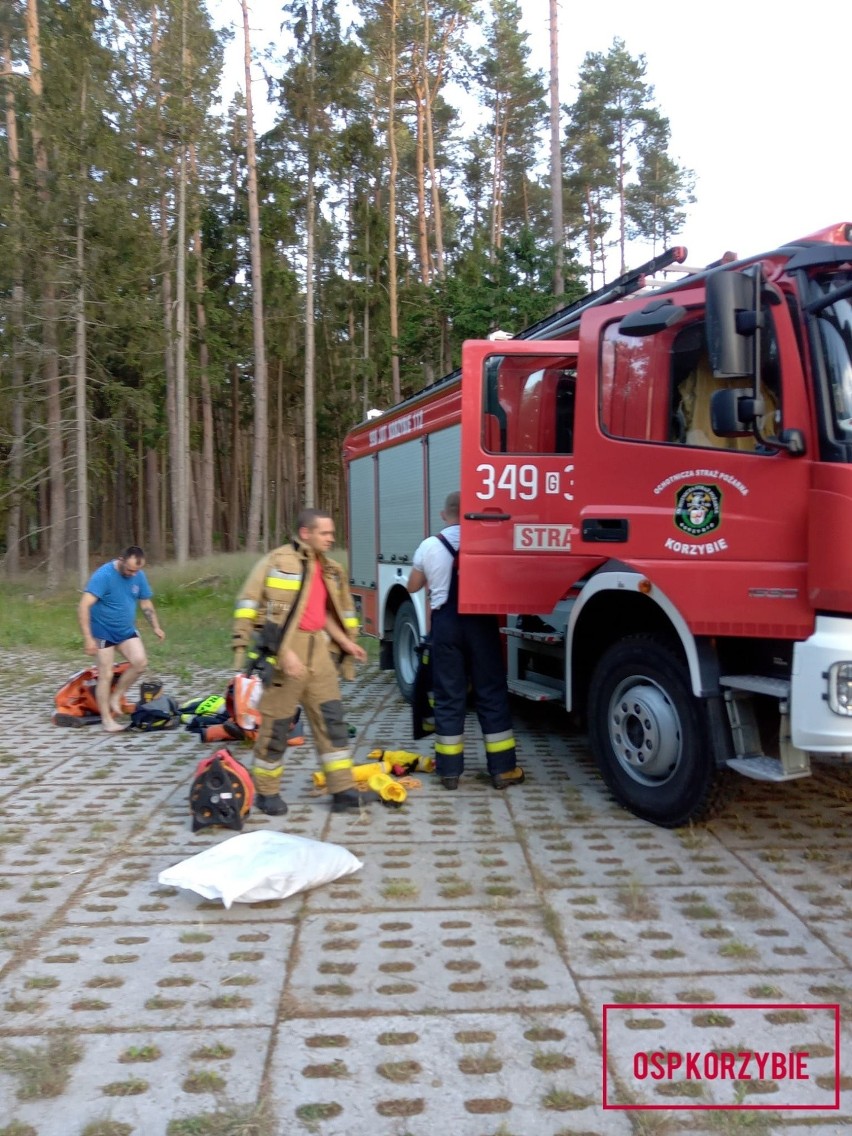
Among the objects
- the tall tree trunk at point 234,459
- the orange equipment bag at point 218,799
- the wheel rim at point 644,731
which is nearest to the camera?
the wheel rim at point 644,731

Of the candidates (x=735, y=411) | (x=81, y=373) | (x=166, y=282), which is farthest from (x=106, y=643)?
(x=166, y=282)

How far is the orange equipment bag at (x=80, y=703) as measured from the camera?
8.23m

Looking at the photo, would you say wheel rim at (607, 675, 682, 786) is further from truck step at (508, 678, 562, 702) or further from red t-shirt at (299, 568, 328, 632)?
red t-shirt at (299, 568, 328, 632)

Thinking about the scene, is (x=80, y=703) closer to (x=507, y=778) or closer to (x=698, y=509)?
(x=507, y=778)

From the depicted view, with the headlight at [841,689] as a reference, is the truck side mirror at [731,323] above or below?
above

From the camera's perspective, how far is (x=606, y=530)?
507 cm

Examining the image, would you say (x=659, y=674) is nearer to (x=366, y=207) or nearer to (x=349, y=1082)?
(x=349, y=1082)

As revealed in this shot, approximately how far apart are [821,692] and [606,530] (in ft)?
4.86

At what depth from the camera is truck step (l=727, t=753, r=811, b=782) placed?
425 cm

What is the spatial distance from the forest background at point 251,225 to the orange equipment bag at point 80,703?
1289 cm

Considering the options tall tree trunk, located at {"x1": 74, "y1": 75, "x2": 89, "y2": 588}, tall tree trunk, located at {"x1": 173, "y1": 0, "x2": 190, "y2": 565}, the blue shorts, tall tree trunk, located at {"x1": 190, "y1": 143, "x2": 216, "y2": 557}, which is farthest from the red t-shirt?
tall tree trunk, located at {"x1": 190, "y1": 143, "x2": 216, "y2": 557}

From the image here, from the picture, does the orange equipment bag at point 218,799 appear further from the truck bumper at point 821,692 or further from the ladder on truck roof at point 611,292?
the ladder on truck roof at point 611,292

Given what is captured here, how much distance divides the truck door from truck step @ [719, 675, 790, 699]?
1.34m

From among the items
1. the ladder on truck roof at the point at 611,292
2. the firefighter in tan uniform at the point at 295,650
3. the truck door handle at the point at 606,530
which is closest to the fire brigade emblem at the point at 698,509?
the truck door handle at the point at 606,530
